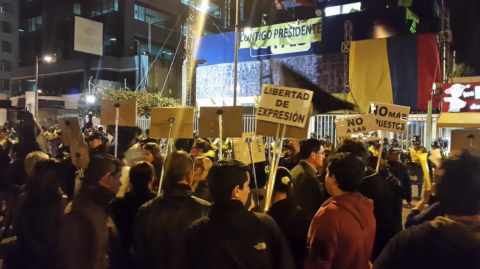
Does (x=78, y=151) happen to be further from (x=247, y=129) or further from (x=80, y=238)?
(x=247, y=129)

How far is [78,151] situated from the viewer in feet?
19.6

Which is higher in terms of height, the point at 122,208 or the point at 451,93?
the point at 451,93

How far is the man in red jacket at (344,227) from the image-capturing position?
289cm

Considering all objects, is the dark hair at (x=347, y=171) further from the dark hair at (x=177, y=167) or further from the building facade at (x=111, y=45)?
the building facade at (x=111, y=45)

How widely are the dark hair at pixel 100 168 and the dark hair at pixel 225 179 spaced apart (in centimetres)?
112

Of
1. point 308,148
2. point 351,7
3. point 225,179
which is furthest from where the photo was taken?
point 351,7

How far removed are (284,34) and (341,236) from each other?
69.5 ft

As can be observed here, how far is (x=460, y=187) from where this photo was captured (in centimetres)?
207

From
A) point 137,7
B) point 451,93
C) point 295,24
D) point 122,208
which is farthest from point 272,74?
point 137,7

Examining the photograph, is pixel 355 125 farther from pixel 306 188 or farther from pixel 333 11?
pixel 333 11

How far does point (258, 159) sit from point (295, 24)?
56.5 ft

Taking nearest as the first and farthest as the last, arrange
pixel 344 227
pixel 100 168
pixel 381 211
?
pixel 344 227 < pixel 100 168 < pixel 381 211

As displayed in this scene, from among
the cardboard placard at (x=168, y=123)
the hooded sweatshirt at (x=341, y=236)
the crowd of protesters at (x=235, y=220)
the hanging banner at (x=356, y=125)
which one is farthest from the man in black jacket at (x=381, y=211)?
the cardboard placard at (x=168, y=123)

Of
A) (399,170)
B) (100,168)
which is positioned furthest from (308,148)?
(399,170)
